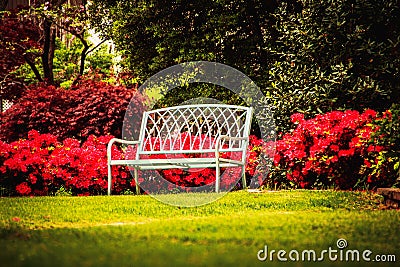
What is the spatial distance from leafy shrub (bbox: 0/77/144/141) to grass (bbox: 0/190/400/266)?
11.0 ft

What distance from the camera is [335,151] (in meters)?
7.08

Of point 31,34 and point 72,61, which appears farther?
point 72,61

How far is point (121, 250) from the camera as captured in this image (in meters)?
3.17

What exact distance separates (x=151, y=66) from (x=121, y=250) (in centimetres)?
729

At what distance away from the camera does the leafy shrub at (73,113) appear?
944 centimetres

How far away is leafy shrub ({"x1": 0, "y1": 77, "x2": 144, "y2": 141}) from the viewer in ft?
31.0

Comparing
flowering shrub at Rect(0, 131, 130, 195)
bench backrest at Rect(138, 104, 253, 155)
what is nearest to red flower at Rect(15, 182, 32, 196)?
flowering shrub at Rect(0, 131, 130, 195)

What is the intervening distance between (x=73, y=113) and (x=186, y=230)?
6.17 metres

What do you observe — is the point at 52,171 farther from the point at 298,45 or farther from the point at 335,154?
the point at 298,45

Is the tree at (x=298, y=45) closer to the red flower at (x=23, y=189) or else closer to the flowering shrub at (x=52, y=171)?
the flowering shrub at (x=52, y=171)

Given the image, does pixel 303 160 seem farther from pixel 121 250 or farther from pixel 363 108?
pixel 121 250

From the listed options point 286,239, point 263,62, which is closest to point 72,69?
point 263,62

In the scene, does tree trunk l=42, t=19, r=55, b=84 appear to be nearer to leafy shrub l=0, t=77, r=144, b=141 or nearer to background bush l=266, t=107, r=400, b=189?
leafy shrub l=0, t=77, r=144, b=141

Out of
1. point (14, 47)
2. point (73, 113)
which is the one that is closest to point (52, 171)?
point (73, 113)
